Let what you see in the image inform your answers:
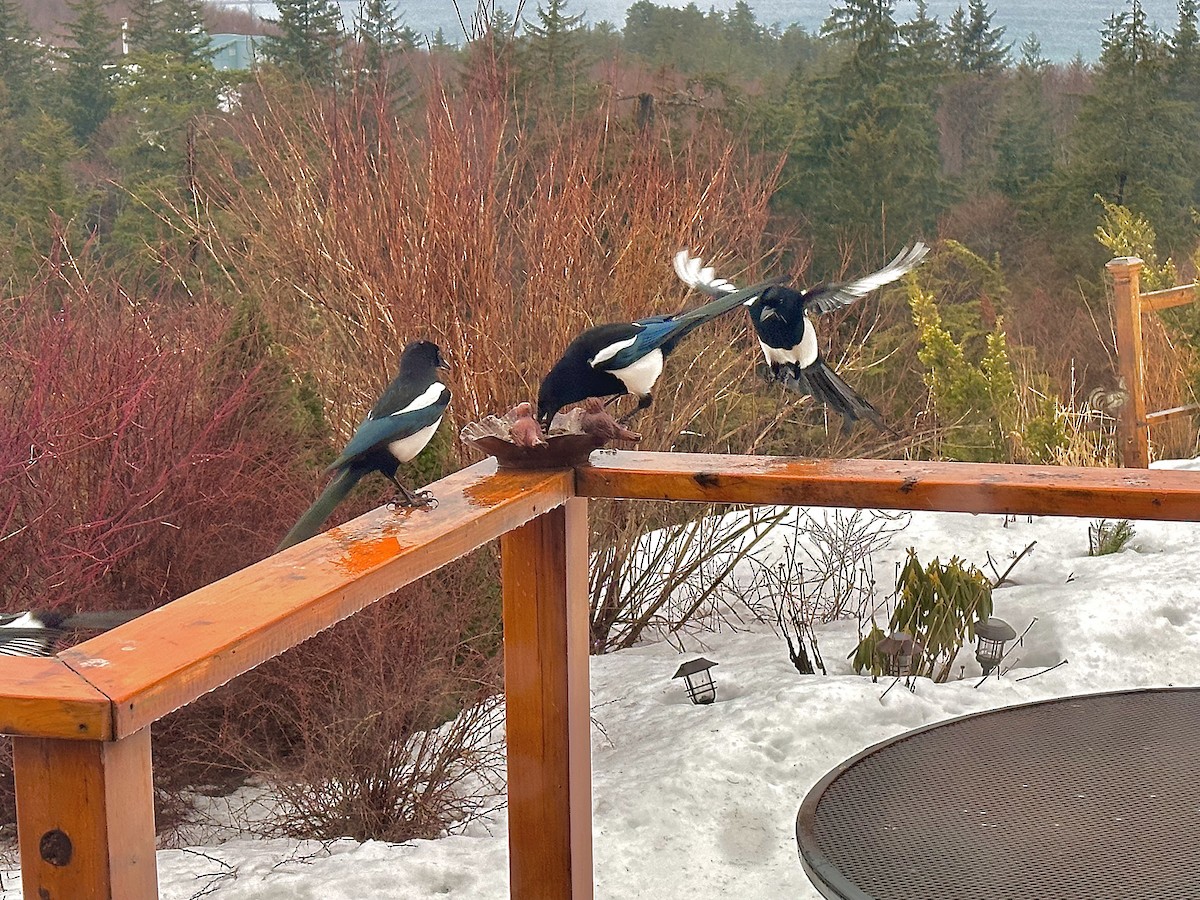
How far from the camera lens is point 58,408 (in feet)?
9.27

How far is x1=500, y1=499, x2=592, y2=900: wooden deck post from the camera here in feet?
5.02

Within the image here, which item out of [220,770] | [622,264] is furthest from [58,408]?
[622,264]

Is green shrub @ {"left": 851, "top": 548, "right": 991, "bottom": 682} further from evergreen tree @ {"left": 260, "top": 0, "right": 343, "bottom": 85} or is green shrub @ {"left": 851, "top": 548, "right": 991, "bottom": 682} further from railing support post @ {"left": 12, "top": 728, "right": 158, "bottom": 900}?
evergreen tree @ {"left": 260, "top": 0, "right": 343, "bottom": 85}

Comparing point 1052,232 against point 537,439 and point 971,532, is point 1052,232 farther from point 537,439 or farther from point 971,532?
point 537,439

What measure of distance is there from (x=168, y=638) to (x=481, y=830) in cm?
190

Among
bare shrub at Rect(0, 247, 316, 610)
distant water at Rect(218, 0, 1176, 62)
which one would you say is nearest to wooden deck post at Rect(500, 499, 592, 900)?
bare shrub at Rect(0, 247, 316, 610)

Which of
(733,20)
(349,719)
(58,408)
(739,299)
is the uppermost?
(733,20)

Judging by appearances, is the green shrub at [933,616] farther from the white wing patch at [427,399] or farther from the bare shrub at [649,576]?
the white wing patch at [427,399]

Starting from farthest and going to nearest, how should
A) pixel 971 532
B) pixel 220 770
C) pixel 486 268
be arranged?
1. pixel 971 532
2. pixel 486 268
3. pixel 220 770

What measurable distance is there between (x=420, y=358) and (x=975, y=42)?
10.8 m

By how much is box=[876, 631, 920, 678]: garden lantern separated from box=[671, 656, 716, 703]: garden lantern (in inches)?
14.9

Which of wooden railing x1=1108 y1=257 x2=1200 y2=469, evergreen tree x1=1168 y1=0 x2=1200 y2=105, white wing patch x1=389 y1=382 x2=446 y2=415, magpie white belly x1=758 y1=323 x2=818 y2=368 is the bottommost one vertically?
wooden railing x1=1108 y1=257 x2=1200 y2=469

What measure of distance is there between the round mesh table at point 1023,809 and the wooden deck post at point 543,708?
33 cm

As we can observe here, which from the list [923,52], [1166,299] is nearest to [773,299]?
[1166,299]
